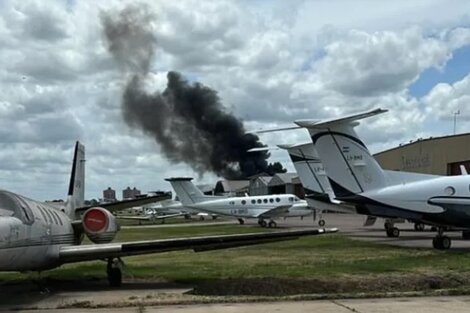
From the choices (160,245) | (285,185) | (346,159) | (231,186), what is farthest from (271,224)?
(231,186)

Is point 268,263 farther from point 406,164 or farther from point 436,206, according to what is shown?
point 406,164

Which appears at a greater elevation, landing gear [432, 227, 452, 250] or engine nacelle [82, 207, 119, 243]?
engine nacelle [82, 207, 119, 243]

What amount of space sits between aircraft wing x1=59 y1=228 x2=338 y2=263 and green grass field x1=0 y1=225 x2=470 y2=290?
Answer: 0.79 m

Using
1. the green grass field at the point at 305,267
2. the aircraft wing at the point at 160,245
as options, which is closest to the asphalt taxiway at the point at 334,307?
the green grass field at the point at 305,267

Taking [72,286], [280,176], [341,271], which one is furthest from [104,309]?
[280,176]

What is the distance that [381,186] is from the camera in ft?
78.4

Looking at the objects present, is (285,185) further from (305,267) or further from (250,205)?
(305,267)

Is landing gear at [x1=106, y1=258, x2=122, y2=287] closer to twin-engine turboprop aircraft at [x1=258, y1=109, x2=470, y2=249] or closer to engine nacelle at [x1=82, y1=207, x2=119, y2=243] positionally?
engine nacelle at [x1=82, y1=207, x2=119, y2=243]

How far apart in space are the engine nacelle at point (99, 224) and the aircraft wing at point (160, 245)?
1.07 meters

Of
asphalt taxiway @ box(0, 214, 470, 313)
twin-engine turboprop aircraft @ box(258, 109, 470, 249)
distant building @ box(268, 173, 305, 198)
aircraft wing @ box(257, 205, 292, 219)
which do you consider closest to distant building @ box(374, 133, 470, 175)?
aircraft wing @ box(257, 205, 292, 219)

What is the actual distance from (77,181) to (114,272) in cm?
605

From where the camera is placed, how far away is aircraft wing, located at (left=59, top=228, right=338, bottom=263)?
12.8 metres

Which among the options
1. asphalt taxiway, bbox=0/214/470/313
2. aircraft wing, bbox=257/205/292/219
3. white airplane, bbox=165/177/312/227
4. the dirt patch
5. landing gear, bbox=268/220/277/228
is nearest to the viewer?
asphalt taxiway, bbox=0/214/470/313

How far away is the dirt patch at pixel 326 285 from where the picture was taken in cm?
1181
